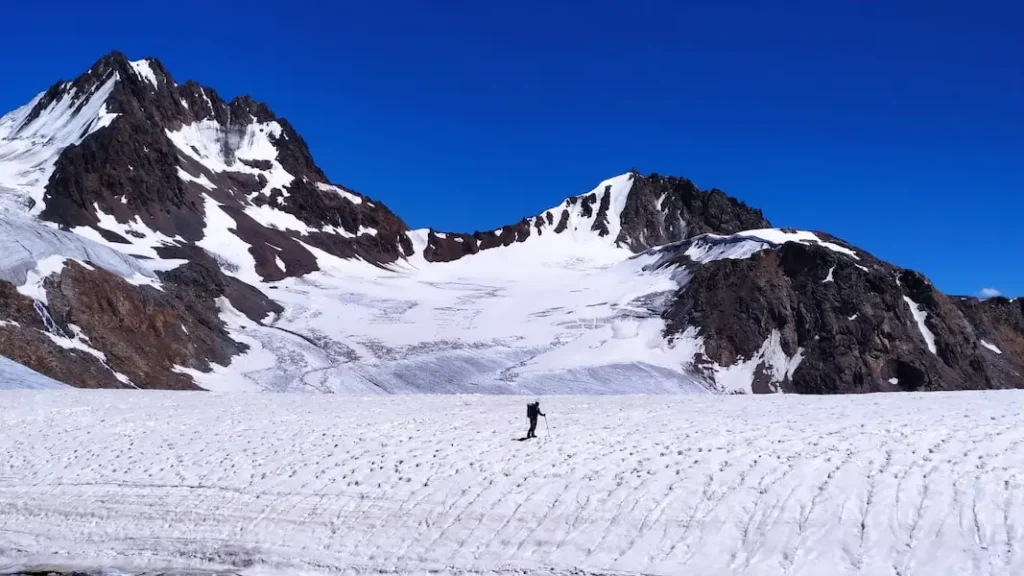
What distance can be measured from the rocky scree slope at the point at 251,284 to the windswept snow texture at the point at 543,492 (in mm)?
31757

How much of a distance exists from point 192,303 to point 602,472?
64978 millimetres

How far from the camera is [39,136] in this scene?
13975cm

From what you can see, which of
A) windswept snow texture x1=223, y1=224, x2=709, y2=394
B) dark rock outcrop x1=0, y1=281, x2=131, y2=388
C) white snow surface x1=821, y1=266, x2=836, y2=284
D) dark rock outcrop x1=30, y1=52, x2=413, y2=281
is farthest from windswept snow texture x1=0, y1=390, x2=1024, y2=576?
dark rock outcrop x1=30, y1=52, x2=413, y2=281

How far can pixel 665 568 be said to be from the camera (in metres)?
14.7

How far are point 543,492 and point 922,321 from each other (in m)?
83.8

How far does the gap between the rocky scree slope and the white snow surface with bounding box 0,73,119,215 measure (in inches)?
21.0

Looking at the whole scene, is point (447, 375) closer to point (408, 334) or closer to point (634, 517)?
point (408, 334)

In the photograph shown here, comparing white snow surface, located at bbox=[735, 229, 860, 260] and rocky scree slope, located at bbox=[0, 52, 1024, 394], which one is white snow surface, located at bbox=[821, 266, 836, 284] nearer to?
rocky scree slope, located at bbox=[0, 52, 1024, 394]

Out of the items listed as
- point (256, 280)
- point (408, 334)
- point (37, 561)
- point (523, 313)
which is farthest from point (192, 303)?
point (37, 561)

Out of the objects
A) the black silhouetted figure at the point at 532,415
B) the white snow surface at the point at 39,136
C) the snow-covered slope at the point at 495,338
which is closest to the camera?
the black silhouetted figure at the point at 532,415

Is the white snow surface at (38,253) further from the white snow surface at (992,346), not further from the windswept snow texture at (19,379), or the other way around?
the white snow surface at (992,346)

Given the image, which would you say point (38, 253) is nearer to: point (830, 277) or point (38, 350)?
point (38, 350)

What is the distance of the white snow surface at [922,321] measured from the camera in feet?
281

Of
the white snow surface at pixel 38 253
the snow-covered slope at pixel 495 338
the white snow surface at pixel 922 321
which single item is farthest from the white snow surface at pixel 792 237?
the white snow surface at pixel 38 253
